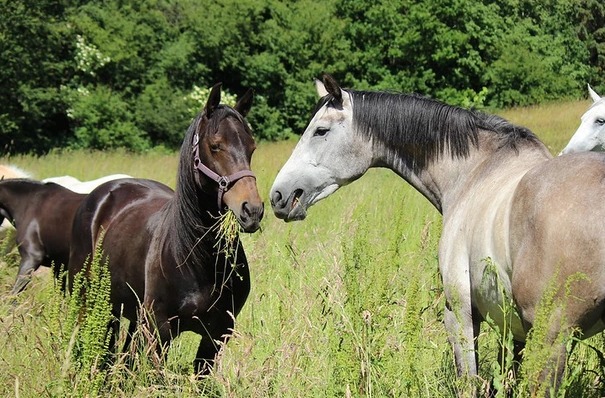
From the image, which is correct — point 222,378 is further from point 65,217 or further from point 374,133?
point 65,217

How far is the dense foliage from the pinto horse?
95.5 ft

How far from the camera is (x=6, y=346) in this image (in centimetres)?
402

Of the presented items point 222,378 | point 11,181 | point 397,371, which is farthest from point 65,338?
point 11,181

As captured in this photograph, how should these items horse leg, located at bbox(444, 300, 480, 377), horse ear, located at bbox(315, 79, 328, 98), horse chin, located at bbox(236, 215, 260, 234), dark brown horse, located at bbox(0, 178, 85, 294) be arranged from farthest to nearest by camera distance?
dark brown horse, located at bbox(0, 178, 85, 294)
horse ear, located at bbox(315, 79, 328, 98)
horse chin, located at bbox(236, 215, 260, 234)
horse leg, located at bbox(444, 300, 480, 377)

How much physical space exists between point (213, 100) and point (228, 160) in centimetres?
38

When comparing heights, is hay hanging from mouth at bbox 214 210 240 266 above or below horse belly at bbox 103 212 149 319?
above

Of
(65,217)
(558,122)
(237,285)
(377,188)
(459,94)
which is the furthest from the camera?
(459,94)

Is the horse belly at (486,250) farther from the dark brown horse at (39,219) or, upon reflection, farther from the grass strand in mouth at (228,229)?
the dark brown horse at (39,219)

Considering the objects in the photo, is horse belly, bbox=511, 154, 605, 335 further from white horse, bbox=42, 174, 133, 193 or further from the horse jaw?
white horse, bbox=42, 174, 133, 193

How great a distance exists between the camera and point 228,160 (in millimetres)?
3975

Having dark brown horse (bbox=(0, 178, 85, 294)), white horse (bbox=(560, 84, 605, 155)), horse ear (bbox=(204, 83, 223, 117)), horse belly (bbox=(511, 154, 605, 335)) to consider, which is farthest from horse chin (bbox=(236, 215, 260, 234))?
white horse (bbox=(560, 84, 605, 155))

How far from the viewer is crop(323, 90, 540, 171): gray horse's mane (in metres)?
3.83

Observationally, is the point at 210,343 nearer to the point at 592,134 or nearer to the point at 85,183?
the point at 592,134

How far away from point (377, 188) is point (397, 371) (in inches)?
258
